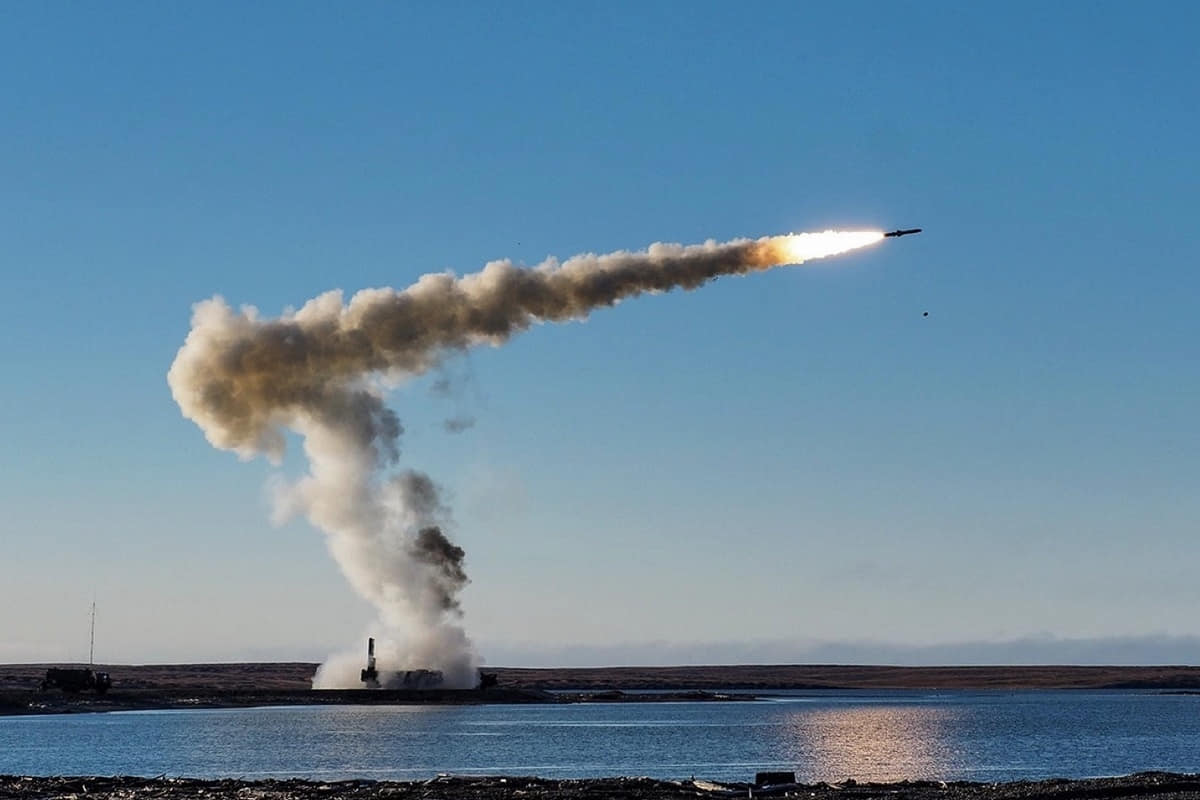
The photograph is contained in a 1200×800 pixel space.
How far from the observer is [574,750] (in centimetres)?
11344

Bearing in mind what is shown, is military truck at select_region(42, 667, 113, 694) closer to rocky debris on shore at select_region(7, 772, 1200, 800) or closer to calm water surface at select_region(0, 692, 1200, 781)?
calm water surface at select_region(0, 692, 1200, 781)

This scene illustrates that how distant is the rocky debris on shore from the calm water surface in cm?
1454

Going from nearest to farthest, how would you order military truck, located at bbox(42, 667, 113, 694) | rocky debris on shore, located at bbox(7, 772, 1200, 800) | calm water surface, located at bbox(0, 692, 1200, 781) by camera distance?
rocky debris on shore, located at bbox(7, 772, 1200, 800), calm water surface, located at bbox(0, 692, 1200, 781), military truck, located at bbox(42, 667, 113, 694)

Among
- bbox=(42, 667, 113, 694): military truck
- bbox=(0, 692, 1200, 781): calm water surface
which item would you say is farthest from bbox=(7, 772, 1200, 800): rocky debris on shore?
bbox=(42, 667, 113, 694): military truck

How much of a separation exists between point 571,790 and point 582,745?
54456mm

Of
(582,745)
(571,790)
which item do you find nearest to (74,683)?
(582,745)

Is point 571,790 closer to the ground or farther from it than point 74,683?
closer to the ground

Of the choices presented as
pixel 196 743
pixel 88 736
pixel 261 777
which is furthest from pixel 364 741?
pixel 261 777

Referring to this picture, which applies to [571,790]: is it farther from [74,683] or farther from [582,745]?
[74,683]

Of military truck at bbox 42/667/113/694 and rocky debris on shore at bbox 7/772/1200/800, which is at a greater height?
military truck at bbox 42/667/113/694

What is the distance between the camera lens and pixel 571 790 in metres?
67.1

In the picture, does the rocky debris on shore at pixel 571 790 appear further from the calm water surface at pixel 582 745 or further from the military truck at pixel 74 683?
the military truck at pixel 74 683

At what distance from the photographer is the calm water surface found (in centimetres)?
9412

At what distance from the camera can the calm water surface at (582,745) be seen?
94125mm
